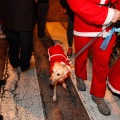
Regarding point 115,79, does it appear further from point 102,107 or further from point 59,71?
point 59,71

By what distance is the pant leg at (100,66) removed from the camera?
99.4 inches

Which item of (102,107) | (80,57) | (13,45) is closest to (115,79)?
(102,107)

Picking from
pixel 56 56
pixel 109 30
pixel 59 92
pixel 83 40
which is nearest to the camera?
pixel 109 30

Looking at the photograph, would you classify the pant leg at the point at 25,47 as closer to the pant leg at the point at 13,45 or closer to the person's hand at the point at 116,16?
the pant leg at the point at 13,45

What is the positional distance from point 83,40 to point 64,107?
1.00 m

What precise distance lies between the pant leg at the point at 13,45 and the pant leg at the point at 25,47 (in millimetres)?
128

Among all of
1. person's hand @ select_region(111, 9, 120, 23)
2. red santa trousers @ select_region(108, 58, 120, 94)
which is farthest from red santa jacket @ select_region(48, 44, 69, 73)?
person's hand @ select_region(111, 9, 120, 23)

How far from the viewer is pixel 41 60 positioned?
426 cm

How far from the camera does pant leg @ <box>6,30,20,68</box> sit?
3290mm

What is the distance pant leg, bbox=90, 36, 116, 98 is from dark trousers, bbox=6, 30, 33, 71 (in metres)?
1.19

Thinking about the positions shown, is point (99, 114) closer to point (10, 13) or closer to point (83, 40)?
point (83, 40)

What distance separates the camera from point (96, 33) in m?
2.46

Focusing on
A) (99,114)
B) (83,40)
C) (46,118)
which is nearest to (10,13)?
(83,40)

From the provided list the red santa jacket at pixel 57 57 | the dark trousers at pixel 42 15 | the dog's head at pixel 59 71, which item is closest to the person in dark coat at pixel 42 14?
the dark trousers at pixel 42 15
